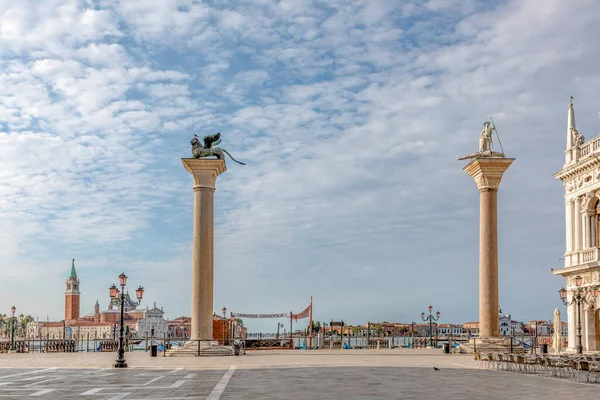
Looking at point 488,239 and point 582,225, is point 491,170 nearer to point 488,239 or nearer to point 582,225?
point 488,239

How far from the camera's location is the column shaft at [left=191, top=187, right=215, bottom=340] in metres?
36.2

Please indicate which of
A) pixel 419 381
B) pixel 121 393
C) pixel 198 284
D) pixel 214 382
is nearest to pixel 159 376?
pixel 214 382

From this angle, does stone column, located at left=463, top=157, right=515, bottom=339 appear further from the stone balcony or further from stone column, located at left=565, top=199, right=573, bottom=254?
stone column, located at left=565, top=199, right=573, bottom=254

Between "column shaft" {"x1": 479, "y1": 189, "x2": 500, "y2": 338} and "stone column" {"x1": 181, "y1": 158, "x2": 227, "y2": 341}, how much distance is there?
13.6m

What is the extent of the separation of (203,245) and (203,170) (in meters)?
3.72

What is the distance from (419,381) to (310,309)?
188 feet

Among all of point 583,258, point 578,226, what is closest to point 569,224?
point 578,226

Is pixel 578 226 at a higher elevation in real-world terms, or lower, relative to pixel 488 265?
higher

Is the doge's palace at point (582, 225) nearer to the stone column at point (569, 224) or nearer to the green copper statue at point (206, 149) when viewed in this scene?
the stone column at point (569, 224)

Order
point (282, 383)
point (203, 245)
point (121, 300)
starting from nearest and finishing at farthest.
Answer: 1. point (282, 383)
2. point (121, 300)
3. point (203, 245)

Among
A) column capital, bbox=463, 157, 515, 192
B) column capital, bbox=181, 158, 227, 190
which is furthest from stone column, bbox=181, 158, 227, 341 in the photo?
column capital, bbox=463, 157, 515, 192

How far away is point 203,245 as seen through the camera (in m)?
36.5

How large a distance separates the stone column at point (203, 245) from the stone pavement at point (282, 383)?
20.0ft

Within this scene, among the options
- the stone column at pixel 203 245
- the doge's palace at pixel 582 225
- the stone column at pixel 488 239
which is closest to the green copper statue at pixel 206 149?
the stone column at pixel 203 245
